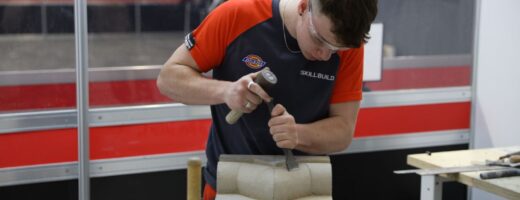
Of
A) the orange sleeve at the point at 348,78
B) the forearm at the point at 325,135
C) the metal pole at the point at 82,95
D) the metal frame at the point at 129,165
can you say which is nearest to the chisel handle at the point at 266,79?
the forearm at the point at 325,135

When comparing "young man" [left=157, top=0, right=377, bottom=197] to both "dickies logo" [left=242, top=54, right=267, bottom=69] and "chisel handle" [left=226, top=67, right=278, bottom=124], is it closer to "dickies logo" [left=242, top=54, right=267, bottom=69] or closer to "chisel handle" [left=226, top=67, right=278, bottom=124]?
"dickies logo" [left=242, top=54, right=267, bottom=69]

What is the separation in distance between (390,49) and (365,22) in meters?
2.04

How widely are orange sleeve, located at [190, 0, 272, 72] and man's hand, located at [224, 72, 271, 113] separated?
18 cm

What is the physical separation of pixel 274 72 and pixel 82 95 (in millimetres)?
1439

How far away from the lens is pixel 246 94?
1.50 meters

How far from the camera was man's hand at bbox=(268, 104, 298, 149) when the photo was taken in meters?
1.57

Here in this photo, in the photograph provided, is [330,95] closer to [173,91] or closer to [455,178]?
[173,91]

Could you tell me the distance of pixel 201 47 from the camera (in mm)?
1686

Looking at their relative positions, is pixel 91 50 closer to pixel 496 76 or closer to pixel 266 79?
pixel 266 79

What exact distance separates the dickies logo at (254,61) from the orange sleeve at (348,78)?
0.22 metres

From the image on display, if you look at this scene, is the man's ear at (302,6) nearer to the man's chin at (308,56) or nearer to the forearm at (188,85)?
the man's chin at (308,56)

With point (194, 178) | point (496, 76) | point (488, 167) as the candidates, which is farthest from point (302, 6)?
point (496, 76)

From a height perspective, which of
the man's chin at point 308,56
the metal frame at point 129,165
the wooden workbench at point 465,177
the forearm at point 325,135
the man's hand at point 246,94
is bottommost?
the metal frame at point 129,165

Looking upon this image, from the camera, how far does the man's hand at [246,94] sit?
4.87 ft
